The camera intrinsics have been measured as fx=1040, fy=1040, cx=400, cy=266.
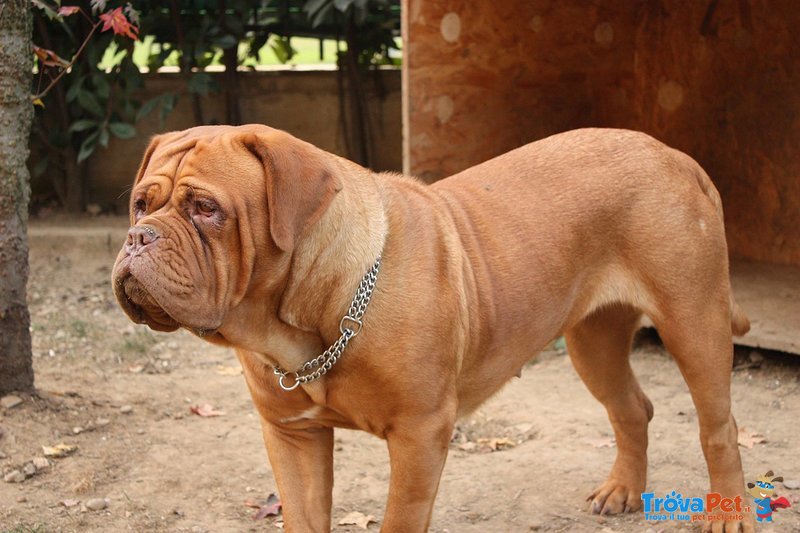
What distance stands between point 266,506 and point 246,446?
63 centimetres

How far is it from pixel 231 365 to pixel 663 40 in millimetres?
3464

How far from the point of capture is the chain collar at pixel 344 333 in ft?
9.64

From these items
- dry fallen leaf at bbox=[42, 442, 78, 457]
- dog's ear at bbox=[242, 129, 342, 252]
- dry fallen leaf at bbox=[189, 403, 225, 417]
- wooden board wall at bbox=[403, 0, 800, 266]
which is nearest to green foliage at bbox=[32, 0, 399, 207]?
wooden board wall at bbox=[403, 0, 800, 266]

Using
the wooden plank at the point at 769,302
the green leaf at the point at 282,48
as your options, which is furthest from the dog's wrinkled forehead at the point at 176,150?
the green leaf at the point at 282,48

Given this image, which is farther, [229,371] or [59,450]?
[229,371]

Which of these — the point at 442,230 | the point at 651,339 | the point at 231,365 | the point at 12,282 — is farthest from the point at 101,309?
the point at 442,230

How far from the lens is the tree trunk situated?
438 centimetres

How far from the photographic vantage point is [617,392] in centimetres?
417

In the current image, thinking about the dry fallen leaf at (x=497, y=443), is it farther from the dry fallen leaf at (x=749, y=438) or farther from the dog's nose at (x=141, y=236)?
the dog's nose at (x=141, y=236)

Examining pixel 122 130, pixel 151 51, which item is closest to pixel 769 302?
pixel 122 130

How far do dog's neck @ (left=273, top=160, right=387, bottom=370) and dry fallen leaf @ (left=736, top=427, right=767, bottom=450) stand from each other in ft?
7.98

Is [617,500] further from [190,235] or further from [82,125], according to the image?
[82,125]
